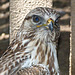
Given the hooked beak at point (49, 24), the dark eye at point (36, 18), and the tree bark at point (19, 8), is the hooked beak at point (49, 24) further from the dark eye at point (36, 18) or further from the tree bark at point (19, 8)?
the tree bark at point (19, 8)

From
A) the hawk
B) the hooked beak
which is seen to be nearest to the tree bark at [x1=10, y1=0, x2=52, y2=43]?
the hawk

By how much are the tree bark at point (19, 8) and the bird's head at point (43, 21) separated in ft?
2.30

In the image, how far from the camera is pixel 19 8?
350 centimetres

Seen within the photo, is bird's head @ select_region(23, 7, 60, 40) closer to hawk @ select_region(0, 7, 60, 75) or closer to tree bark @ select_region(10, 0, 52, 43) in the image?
hawk @ select_region(0, 7, 60, 75)

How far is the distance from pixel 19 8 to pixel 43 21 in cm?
89

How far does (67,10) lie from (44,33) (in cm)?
187

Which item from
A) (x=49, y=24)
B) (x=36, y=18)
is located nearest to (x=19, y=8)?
(x=36, y=18)

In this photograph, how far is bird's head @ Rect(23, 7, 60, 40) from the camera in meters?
2.70

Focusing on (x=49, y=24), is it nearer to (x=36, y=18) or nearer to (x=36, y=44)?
(x=36, y=18)

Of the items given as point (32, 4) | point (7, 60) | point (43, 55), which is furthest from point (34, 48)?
point (32, 4)

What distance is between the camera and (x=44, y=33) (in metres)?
2.75

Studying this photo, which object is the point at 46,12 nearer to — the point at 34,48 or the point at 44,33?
the point at 44,33

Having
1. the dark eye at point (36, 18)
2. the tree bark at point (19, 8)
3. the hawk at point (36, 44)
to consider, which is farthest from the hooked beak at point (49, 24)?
the tree bark at point (19, 8)

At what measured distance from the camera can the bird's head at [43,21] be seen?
270 cm
